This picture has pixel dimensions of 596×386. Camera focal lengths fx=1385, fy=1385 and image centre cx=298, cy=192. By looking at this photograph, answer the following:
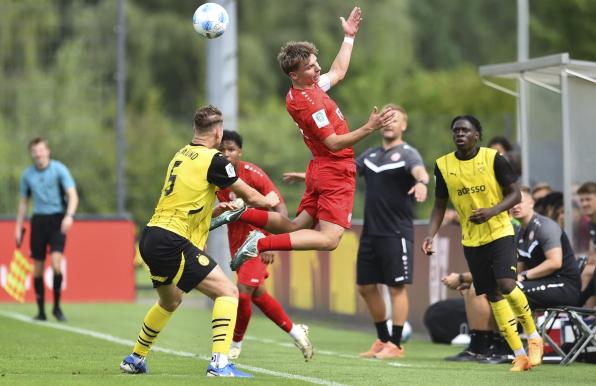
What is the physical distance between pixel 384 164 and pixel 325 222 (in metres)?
2.28

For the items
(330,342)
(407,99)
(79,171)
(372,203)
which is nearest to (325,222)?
(372,203)

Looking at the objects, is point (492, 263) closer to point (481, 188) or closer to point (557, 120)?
point (481, 188)

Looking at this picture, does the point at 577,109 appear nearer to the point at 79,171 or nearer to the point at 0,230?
the point at 0,230

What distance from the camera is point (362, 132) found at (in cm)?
1069

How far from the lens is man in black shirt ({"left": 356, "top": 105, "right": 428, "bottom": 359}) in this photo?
13289mm

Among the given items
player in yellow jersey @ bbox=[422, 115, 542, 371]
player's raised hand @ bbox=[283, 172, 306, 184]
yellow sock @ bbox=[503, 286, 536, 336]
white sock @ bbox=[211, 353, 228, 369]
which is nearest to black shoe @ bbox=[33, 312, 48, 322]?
player's raised hand @ bbox=[283, 172, 306, 184]

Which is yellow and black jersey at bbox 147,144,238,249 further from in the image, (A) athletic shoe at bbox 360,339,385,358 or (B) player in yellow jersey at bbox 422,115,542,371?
(A) athletic shoe at bbox 360,339,385,358

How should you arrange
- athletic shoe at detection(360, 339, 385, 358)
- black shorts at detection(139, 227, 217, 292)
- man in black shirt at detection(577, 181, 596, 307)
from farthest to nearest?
athletic shoe at detection(360, 339, 385, 358)
man in black shirt at detection(577, 181, 596, 307)
black shorts at detection(139, 227, 217, 292)

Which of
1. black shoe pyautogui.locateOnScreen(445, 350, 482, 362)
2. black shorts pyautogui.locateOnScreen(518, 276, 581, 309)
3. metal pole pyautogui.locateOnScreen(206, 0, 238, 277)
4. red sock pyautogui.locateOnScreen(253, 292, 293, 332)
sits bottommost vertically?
black shoe pyautogui.locateOnScreen(445, 350, 482, 362)

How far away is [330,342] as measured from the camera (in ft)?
49.6

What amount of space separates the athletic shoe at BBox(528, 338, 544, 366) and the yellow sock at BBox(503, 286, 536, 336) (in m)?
0.08

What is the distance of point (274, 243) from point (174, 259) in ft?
4.37

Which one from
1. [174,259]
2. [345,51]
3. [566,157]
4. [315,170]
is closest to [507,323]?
[315,170]

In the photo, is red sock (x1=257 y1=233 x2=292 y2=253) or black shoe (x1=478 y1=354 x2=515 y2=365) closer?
red sock (x1=257 y1=233 x2=292 y2=253)
